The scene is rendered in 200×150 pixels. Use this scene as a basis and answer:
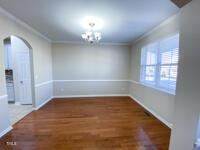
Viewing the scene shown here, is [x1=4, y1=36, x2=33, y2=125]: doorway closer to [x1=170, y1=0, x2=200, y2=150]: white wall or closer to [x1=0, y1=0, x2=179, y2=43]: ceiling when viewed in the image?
[x1=0, y1=0, x2=179, y2=43]: ceiling

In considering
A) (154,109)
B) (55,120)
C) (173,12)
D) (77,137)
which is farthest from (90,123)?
(173,12)

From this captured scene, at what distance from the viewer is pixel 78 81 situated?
19.2 ft

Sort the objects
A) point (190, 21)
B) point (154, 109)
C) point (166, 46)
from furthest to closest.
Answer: point (154, 109)
point (166, 46)
point (190, 21)

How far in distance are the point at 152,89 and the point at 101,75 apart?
8.49 ft

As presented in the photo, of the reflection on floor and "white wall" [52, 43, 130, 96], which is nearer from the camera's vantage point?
the reflection on floor

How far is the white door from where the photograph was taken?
443 cm

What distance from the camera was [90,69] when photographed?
5.87 m

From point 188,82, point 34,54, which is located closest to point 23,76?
point 34,54

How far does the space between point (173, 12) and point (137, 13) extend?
73 centimetres

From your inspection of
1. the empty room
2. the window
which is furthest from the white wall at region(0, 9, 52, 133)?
the window

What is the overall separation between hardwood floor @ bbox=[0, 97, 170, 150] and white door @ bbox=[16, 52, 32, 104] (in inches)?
39.1

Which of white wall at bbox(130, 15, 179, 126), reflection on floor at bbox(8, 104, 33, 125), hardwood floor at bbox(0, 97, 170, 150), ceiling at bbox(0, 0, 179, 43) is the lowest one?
hardwood floor at bbox(0, 97, 170, 150)

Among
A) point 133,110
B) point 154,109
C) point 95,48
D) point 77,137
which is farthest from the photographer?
point 95,48

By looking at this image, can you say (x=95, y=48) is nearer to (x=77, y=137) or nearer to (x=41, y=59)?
(x=41, y=59)
